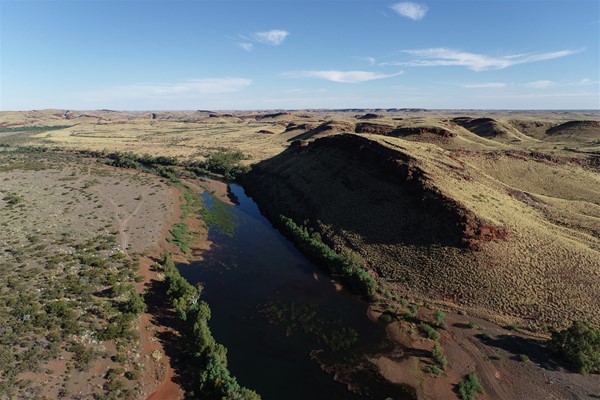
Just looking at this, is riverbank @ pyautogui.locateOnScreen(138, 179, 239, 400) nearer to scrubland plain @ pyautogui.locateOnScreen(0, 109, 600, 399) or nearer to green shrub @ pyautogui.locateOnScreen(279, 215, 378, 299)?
scrubland plain @ pyautogui.locateOnScreen(0, 109, 600, 399)

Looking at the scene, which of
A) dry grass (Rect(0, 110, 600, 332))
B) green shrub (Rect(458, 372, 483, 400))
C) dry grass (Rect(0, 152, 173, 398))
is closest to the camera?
dry grass (Rect(0, 152, 173, 398))

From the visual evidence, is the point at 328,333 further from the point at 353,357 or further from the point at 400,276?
the point at 400,276

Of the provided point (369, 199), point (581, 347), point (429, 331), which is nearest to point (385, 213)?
point (369, 199)

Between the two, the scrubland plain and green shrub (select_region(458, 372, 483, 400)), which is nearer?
green shrub (select_region(458, 372, 483, 400))

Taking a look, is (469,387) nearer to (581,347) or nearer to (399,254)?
(581,347)

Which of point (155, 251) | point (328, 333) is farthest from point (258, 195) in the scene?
point (328, 333)

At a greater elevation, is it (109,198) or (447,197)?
(447,197)

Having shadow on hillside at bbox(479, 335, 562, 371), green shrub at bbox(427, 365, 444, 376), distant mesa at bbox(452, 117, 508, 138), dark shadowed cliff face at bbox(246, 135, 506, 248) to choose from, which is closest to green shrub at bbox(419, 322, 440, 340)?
green shrub at bbox(427, 365, 444, 376)
